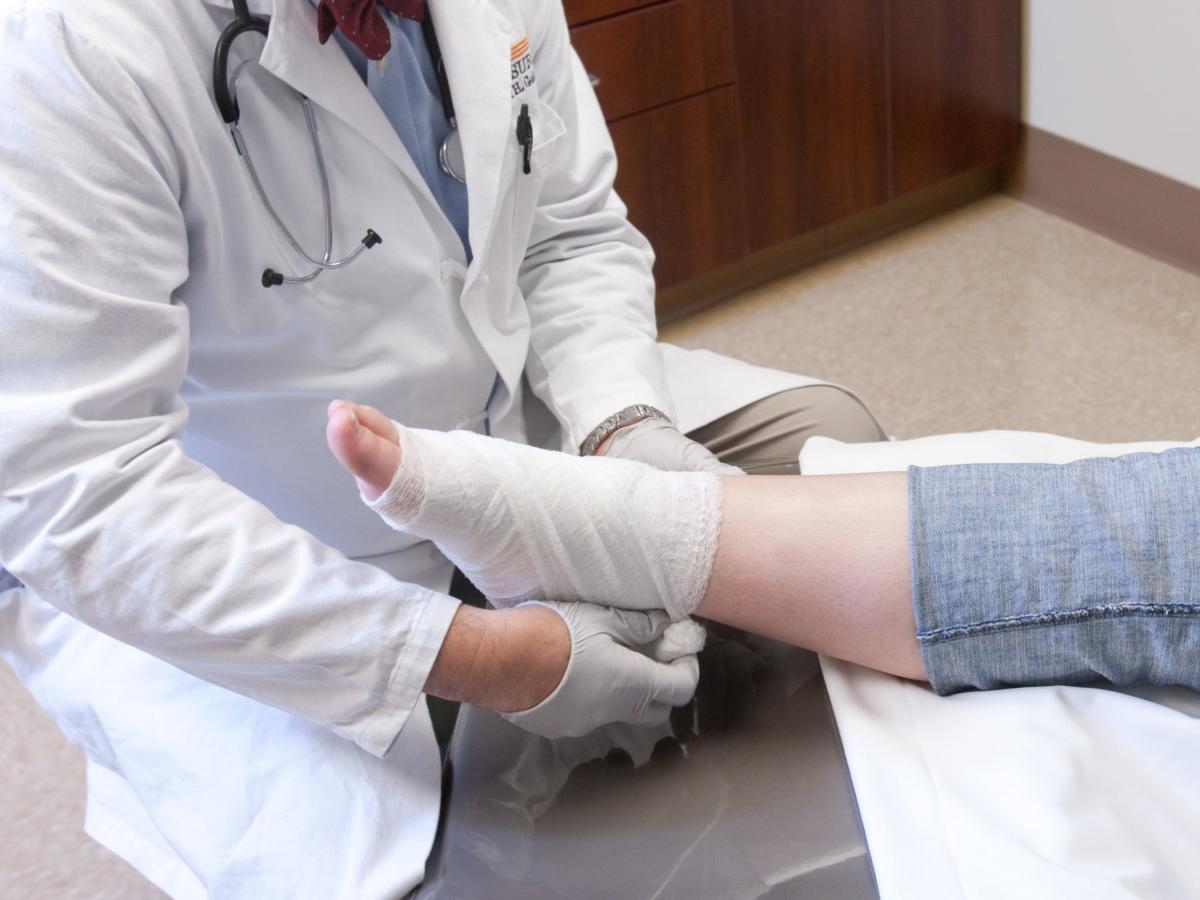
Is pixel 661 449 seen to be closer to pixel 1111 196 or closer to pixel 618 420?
pixel 618 420

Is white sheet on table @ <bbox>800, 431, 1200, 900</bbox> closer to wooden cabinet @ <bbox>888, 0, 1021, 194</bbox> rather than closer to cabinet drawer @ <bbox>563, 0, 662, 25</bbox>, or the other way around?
cabinet drawer @ <bbox>563, 0, 662, 25</bbox>

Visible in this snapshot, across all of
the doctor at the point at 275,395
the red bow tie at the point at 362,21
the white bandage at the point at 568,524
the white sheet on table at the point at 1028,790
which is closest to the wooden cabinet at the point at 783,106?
the doctor at the point at 275,395

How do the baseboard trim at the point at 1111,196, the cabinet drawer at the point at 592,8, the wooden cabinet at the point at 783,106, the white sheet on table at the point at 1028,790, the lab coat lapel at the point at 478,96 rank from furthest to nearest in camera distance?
the baseboard trim at the point at 1111,196 < the wooden cabinet at the point at 783,106 < the cabinet drawer at the point at 592,8 < the lab coat lapel at the point at 478,96 < the white sheet on table at the point at 1028,790

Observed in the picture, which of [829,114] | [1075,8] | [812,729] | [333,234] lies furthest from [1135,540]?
[1075,8]

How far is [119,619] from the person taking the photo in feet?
2.52

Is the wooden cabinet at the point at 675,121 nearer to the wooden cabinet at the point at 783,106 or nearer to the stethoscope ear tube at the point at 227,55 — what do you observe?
the wooden cabinet at the point at 783,106

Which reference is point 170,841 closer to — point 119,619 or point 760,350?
point 119,619

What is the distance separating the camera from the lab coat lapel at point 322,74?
2.80ft

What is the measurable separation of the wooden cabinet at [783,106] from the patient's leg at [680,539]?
3.73 ft

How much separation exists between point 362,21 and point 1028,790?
2.22ft

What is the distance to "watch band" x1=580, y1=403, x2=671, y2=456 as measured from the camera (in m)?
1.04

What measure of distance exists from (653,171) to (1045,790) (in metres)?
1.43

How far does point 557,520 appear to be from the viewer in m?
0.84

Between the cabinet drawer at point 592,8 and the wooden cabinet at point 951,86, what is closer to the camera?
the cabinet drawer at point 592,8
